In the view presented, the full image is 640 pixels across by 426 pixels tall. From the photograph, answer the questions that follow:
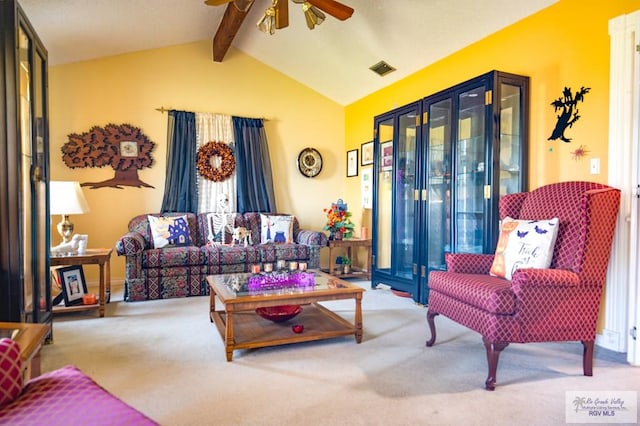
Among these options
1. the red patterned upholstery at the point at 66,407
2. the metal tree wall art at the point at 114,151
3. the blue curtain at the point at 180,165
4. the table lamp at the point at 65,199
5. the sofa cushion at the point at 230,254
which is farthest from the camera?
the blue curtain at the point at 180,165

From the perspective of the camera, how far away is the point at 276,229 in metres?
4.96

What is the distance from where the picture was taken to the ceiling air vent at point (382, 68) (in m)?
4.55

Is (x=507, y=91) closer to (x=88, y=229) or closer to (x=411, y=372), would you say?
(x=411, y=372)

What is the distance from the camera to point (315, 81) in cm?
556

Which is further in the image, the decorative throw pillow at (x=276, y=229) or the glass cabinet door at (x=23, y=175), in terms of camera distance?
the decorative throw pillow at (x=276, y=229)

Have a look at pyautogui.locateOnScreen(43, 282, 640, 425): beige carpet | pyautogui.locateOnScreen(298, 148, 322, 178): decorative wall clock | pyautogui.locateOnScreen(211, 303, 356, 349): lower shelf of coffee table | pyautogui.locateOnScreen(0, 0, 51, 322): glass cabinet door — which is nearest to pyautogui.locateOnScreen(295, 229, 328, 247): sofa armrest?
pyautogui.locateOnScreen(298, 148, 322, 178): decorative wall clock

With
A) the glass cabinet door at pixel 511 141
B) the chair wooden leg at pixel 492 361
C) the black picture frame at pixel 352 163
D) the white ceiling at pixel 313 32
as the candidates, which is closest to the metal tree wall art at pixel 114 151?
the white ceiling at pixel 313 32

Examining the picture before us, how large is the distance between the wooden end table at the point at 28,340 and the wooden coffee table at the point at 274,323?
1.07 metres

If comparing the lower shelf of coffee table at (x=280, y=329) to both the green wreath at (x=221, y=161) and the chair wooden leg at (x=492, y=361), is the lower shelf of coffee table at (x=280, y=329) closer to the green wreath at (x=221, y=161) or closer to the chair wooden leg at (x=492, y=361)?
the chair wooden leg at (x=492, y=361)

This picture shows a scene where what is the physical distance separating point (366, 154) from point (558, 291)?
11.6ft

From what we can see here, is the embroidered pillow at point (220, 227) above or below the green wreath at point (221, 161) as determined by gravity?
below

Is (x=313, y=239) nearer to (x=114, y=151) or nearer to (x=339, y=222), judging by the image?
(x=339, y=222)

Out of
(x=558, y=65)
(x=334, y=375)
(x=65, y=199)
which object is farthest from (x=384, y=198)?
(x=65, y=199)

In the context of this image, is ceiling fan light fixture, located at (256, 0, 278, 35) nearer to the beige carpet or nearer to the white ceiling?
the white ceiling
